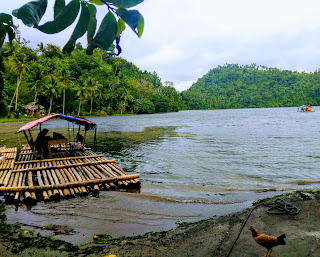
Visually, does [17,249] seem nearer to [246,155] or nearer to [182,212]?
[182,212]

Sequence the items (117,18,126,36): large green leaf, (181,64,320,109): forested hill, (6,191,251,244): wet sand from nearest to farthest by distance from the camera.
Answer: (117,18,126,36): large green leaf < (6,191,251,244): wet sand < (181,64,320,109): forested hill

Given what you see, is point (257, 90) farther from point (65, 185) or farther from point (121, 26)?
point (121, 26)

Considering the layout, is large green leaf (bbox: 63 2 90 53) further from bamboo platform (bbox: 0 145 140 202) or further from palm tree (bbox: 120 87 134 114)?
palm tree (bbox: 120 87 134 114)

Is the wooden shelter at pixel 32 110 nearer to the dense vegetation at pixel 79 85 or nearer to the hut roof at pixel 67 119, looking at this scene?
the dense vegetation at pixel 79 85

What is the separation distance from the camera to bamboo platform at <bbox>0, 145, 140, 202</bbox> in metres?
7.22

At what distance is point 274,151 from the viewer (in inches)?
628

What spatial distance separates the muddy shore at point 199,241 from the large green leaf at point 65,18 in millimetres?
4163

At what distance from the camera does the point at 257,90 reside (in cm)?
13188

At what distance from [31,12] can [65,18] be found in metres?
0.13

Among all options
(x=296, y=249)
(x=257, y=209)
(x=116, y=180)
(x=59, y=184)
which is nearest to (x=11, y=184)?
(x=59, y=184)

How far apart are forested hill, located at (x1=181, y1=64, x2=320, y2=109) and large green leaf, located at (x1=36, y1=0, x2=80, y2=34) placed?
126290 mm

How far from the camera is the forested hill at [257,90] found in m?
119

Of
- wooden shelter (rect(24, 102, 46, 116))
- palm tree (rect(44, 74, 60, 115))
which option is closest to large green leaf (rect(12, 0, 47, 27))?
palm tree (rect(44, 74, 60, 115))

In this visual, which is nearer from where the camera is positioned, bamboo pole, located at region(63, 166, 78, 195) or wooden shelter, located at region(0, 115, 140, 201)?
wooden shelter, located at region(0, 115, 140, 201)
